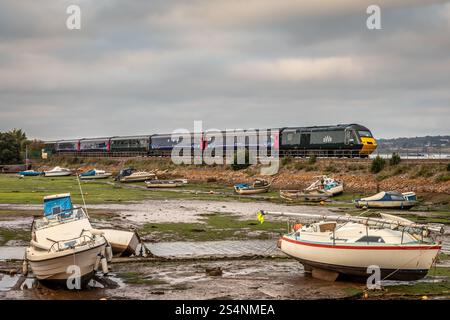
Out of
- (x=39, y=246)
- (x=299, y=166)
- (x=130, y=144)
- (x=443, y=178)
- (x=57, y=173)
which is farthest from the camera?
(x=130, y=144)

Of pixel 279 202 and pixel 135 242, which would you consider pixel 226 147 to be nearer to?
pixel 279 202

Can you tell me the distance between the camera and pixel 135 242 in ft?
103

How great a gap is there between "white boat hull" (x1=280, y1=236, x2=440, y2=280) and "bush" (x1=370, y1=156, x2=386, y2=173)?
142ft

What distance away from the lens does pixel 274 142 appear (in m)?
92.4

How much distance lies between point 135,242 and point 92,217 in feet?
45.7

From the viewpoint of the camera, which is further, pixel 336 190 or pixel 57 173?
pixel 57 173

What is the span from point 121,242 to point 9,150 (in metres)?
120

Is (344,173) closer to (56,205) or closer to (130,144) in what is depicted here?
(56,205)

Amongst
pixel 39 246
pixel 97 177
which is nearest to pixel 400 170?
pixel 39 246

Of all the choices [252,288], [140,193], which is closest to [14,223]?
[252,288]

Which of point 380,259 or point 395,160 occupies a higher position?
point 395,160

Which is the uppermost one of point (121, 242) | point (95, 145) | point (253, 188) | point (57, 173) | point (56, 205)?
point (95, 145)

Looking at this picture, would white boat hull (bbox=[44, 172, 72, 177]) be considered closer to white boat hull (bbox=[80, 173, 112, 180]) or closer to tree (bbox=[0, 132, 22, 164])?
white boat hull (bbox=[80, 173, 112, 180])

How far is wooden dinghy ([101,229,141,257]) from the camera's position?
30.7 m
